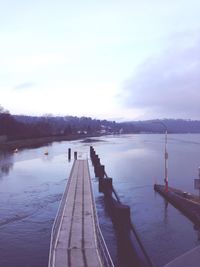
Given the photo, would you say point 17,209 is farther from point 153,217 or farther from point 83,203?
point 153,217

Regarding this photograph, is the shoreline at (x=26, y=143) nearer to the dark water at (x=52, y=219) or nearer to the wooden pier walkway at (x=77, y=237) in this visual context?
the dark water at (x=52, y=219)

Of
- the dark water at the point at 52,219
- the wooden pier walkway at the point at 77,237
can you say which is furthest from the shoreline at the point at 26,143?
the wooden pier walkway at the point at 77,237

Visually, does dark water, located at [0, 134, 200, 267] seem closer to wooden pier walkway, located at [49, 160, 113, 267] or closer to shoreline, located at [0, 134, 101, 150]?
wooden pier walkway, located at [49, 160, 113, 267]

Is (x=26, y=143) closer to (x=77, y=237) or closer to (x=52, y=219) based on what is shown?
(x=52, y=219)

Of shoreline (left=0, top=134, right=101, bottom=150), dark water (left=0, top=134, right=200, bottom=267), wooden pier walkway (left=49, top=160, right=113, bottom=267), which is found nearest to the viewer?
wooden pier walkway (left=49, top=160, right=113, bottom=267)

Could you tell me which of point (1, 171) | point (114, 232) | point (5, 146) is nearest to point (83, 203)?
point (114, 232)

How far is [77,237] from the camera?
1406cm

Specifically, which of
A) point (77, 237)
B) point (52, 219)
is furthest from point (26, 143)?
point (77, 237)

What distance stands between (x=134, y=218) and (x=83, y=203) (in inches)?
206

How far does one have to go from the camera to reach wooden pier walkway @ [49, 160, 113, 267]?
1190 centimetres

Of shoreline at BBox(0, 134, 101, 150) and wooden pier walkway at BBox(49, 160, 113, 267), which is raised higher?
wooden pier walkway at BBox(49, 160, 113, 267)

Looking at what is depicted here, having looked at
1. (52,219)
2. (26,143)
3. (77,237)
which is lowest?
(52,219)

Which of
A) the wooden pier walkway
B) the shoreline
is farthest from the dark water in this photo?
the shoreline

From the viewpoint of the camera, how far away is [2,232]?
19266mm
